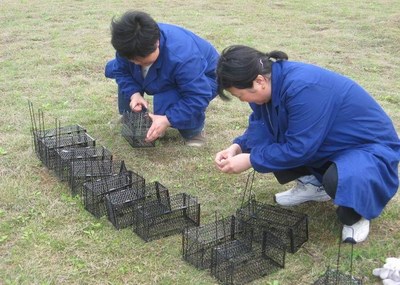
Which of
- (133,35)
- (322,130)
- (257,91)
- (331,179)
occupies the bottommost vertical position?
(331,179)

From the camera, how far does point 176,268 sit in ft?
9.57

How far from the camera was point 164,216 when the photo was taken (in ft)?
10.9

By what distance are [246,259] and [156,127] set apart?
4.80ft

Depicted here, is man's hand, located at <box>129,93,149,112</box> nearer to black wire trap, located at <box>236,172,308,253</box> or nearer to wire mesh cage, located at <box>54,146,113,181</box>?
wire mesh cage, located at <box>54,146,113,181</box>

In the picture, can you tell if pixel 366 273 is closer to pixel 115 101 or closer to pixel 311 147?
pixel 311 147

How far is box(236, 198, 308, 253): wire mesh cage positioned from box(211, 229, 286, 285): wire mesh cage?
0.09m

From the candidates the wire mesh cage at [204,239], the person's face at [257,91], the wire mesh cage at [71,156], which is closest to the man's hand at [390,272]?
the wire mesh cage at [204,239]

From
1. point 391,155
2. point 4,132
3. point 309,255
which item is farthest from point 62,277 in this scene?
point 4,132

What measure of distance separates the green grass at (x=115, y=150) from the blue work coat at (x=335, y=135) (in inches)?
17.3

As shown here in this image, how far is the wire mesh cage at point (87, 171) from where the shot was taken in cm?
368

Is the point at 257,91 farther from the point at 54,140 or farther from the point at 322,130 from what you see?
the point at 54,140

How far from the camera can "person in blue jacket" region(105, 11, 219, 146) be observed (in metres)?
3.67

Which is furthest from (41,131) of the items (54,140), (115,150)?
(115,150)

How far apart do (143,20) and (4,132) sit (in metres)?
1.83
